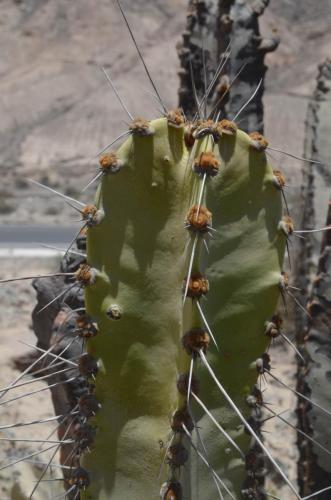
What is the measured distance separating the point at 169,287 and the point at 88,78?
1449 inches

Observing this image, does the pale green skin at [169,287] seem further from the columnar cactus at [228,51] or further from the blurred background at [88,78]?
the blurred background at [88,78]

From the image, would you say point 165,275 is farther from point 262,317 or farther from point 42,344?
point 42,344

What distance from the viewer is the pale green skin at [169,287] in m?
2.32

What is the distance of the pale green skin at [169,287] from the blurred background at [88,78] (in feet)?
81.2

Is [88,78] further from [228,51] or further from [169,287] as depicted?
[169,287]

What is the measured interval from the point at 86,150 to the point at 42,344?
3148cm

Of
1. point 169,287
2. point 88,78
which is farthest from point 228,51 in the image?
point 88,78

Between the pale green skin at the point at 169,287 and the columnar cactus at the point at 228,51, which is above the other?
the columnar cactus at the point at 228,51

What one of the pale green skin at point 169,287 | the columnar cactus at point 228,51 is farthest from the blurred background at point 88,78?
the pale green skin at point 169,287

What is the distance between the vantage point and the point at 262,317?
2.40 meters

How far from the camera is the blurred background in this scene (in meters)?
34.2

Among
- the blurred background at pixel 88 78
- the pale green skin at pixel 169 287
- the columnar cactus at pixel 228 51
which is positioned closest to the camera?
the pale green skin at pixel 169 287

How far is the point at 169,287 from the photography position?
7.79 feet

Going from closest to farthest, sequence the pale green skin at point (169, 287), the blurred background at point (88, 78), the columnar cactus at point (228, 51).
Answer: the pale green skin at point (169, 287) < the columnar cactus at point (228, 51) < the blurred background at point (88, 78)
